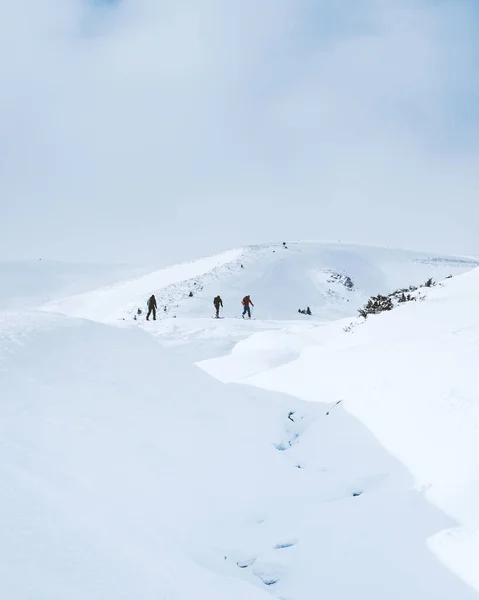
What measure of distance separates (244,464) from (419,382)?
2967 millimetres

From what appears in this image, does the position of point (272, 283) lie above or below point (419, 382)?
below

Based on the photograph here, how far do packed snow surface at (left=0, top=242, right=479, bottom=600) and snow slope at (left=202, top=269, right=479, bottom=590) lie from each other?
0.03 meters

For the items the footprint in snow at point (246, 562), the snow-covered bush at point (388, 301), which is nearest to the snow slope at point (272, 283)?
the snow-covered bush at point (388, 301)

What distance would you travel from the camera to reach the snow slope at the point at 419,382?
5.09 meters

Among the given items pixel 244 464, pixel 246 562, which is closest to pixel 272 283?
pixel 244 464

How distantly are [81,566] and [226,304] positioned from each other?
29391mm

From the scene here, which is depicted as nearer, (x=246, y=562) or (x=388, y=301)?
(x=246, y=562)

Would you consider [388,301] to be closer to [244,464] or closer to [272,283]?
[244,464]

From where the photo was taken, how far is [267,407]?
8719 mm

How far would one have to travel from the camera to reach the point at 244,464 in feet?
22.5

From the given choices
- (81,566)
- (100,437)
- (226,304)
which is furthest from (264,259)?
(81,566)

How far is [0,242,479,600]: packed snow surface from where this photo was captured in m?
3.50

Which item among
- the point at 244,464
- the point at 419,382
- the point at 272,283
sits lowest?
the point at 272,283

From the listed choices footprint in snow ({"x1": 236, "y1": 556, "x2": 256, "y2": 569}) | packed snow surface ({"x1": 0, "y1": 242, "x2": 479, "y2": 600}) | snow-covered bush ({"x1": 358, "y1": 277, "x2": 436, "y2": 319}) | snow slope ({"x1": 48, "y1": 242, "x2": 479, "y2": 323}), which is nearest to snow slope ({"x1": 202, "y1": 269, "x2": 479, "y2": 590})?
packed snow surface ({"x1": 0, "y1": 242, "x2": 479, "y2": 600})
